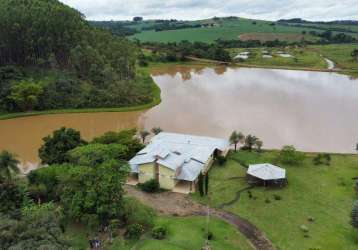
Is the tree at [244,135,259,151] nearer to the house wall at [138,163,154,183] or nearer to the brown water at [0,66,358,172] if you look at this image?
the brown water at [0,66,358,172]

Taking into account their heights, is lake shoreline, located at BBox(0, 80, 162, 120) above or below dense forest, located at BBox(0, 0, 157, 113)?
below

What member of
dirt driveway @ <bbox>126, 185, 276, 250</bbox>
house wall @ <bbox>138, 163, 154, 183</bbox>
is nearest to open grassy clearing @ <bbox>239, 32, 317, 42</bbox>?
house wall @ <bbox>138, 163, 154, 183</bbox>

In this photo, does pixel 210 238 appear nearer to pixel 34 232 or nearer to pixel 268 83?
pixel 34 232

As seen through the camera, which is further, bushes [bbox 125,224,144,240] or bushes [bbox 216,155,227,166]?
bushes [bbox 216,155,227,166]

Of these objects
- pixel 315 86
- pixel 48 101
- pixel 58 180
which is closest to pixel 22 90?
pixel 48 101

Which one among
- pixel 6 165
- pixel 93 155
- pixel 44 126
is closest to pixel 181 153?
pixel 93 155

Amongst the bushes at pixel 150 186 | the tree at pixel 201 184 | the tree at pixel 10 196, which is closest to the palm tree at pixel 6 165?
the tree at pixel 10 196
